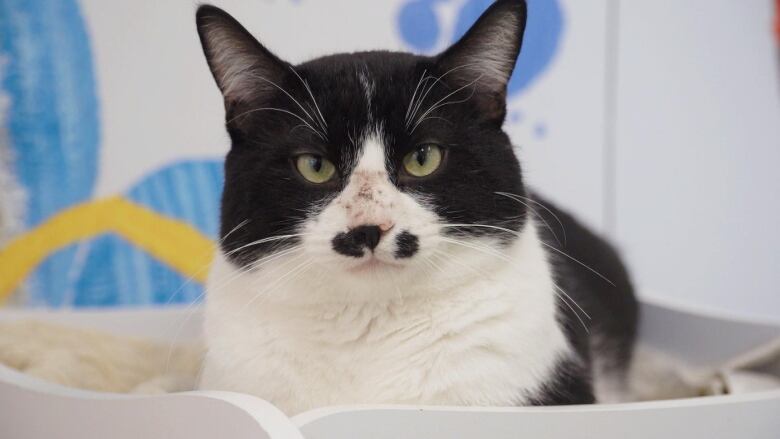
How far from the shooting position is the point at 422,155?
96cm

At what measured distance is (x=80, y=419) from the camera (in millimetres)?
998

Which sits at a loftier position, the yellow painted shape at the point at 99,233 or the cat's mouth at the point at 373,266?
the cat's mouth at the point at 373,266

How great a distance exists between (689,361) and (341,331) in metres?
1.03

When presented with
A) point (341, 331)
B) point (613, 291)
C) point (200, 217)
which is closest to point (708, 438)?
point (341, 331)

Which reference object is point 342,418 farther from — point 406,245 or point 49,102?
point 49,102

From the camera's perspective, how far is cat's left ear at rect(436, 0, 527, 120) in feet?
3.15

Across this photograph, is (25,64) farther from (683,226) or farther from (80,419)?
(683,226)

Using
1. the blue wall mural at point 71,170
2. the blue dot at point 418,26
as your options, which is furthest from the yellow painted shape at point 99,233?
the blue dot at point 418,26

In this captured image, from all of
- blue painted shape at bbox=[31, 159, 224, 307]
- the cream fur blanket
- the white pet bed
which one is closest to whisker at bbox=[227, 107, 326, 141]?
the white pet bed

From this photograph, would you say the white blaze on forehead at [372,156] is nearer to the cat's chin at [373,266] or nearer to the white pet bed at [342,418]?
the cat's chin at [373,266]

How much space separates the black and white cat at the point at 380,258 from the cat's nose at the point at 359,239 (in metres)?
0.01

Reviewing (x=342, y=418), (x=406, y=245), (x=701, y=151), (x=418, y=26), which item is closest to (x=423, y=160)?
(x=406, y=245)

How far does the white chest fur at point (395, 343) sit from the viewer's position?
37.6 inches

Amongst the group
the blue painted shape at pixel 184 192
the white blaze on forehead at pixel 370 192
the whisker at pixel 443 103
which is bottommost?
the blue painted shape at pixel 184 192
